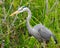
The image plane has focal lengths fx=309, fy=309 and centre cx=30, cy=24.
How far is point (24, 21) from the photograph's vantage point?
Result: 4.23 meters

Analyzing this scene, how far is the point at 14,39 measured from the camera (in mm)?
4215

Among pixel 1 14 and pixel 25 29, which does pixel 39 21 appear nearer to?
pixel 25 29

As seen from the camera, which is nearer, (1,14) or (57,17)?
(1,14)

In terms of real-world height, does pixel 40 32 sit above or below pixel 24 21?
below

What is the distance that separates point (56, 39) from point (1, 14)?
→ 80 cm

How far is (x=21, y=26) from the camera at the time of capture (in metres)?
4.38

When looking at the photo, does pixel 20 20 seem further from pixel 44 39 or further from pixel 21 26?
pixel 44 39

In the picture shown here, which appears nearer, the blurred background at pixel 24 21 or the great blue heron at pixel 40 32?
the blurred background at pixel 24 21

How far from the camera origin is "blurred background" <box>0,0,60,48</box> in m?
4.01

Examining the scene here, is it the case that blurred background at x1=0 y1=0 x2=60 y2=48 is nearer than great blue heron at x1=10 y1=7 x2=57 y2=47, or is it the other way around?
blurred background at x1=0 y1=0 x2=60 y2=48

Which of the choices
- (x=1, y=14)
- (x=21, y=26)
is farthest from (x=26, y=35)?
(x=1, y=14)

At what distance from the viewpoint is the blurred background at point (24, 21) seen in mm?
4009

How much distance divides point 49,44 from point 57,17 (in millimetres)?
485

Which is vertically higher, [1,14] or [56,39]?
[1,14]
